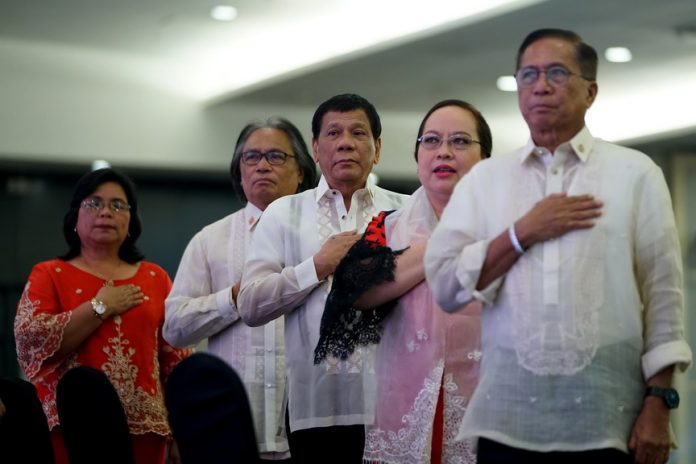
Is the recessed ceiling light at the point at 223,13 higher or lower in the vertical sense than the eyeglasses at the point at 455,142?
higher

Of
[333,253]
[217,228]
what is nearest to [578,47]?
[333,253]

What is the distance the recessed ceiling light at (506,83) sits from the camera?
329 inches

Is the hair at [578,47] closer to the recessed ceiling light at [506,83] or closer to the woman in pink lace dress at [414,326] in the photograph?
the woman in pink lace dress at [414,326]

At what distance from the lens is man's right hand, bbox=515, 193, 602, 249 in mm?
2088

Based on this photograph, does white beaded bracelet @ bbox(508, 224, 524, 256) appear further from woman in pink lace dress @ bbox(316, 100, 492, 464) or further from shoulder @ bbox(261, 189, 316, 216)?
shoulder @ bbox(261, 189, 316, 216)

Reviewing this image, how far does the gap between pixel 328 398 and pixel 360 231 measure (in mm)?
461

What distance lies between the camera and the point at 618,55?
7555 millimetres

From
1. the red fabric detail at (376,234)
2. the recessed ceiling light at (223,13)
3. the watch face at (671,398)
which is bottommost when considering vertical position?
the watch face at (671,398)

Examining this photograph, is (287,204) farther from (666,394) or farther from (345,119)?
(666,394)

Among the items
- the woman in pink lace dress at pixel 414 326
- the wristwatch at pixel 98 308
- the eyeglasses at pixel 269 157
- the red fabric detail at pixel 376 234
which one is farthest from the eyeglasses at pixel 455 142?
the wristwatch at pixel 98 308

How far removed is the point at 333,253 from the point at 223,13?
4.95 meters

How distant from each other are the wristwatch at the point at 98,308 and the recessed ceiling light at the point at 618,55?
4.64 m

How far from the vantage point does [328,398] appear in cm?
296

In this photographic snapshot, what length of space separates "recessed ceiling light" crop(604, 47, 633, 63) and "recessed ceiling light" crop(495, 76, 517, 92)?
842 millimetres
